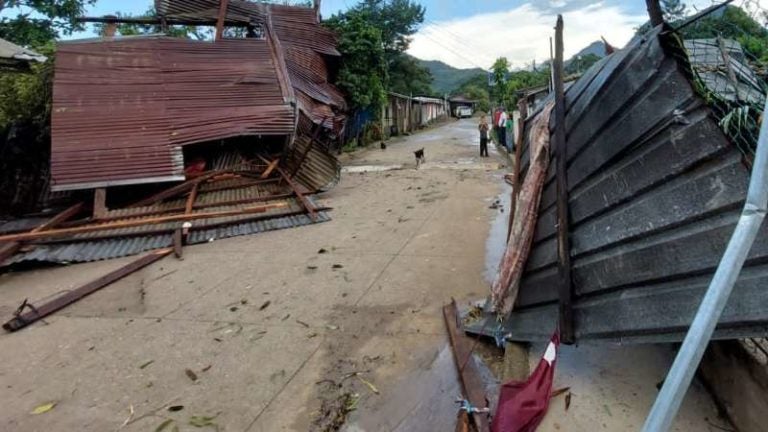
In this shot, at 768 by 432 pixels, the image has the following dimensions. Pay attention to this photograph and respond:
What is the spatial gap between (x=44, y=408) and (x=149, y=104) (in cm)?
659

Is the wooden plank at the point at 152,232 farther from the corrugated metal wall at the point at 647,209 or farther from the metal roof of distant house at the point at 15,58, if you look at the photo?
the metal roof of distant house at the point at 15,58

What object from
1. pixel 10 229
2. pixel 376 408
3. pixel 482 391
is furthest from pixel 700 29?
pixel 10 229

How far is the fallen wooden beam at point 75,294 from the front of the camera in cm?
443

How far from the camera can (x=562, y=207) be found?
2.84 meters

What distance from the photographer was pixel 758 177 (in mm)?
1108

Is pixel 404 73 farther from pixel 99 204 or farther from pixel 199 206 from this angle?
pixel 99 204

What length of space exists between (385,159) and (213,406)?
14.5 m

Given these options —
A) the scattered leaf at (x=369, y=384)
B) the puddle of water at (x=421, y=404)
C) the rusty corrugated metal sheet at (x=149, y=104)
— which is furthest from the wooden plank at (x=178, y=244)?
the puddle of water at (x=421, y=404)

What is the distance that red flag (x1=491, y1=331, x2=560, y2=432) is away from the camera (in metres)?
2.37

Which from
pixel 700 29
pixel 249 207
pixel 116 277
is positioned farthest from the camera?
pixel 249 207

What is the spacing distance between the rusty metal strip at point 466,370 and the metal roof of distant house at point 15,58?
40.4 feet

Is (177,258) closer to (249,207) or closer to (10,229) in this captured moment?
(249,207)

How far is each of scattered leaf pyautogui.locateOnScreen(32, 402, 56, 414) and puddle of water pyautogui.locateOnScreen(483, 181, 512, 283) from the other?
3.95 metres

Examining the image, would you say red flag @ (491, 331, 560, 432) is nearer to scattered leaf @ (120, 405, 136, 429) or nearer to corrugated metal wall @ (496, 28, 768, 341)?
corrugated metal wall @ (496, 28, 768, 341)
